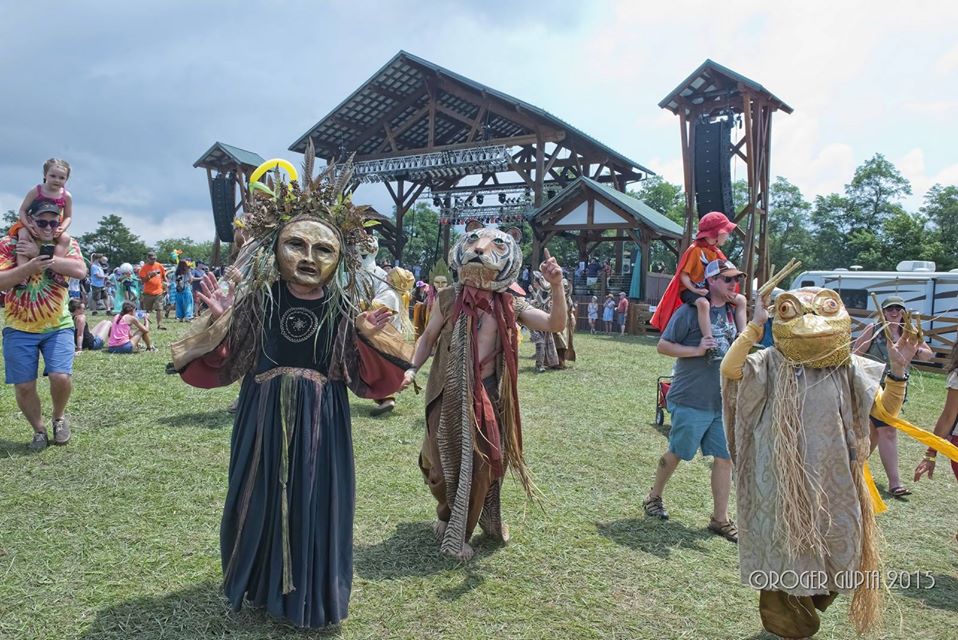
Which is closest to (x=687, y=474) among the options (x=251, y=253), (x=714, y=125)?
(x=251, y=253)

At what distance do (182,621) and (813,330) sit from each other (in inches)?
125

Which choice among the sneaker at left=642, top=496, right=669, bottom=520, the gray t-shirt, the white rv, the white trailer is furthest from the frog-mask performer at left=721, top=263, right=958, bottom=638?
the white rv

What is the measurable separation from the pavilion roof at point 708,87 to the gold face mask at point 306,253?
16.4 meters

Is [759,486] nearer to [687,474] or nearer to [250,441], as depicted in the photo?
[250,441]

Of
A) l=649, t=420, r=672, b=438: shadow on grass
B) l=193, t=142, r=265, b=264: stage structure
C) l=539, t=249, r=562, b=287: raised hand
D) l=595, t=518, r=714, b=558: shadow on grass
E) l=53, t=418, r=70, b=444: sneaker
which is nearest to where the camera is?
l=539, t=249, r=562, b=287: raised hand

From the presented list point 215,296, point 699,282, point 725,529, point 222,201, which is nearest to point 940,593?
point 725,529

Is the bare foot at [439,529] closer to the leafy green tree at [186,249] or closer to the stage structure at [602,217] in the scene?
the stage structure at [602,217]

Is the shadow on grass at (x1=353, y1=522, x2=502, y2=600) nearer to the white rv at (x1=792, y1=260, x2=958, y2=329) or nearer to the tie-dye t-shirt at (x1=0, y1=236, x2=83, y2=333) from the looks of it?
the tie-dye t-shirt at (x1=0, y1=236, x2=83, y2=333)

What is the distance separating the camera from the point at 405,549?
374 cm

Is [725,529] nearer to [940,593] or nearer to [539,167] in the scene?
[940,593]

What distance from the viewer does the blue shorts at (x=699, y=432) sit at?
4.11 meters

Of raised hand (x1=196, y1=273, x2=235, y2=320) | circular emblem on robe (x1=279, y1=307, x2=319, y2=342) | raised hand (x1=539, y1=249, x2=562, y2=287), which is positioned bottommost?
circular emblem on robe (x1=279, y1=307, x2=319, y2=342)

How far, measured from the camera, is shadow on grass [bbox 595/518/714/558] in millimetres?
3980

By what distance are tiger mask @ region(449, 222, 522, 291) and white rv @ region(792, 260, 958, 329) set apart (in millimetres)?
13116
